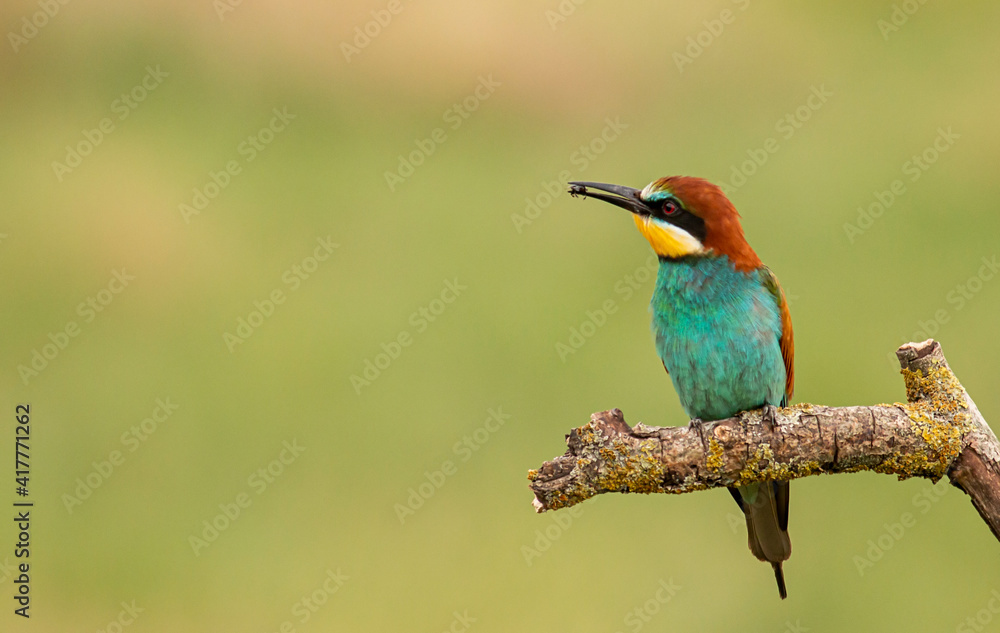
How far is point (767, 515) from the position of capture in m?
2.07

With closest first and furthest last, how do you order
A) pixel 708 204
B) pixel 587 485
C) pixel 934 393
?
pixel 587 485 → pixel 934 393 → pixel 708 204

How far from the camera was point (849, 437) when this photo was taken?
5.35 ft

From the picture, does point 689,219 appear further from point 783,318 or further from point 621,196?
point 783,318

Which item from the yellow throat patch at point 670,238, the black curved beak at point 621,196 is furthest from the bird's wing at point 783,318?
the black curved beak at point 621,196

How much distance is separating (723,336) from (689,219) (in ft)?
0.88

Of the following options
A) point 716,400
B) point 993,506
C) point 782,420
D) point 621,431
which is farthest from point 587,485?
point 993,506

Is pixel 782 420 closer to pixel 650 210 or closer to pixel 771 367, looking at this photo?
pixel 771 367

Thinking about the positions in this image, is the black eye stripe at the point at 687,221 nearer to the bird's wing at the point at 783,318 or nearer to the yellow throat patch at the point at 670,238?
the yellow throat patch at the point at 670,238

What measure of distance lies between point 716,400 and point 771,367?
139mm

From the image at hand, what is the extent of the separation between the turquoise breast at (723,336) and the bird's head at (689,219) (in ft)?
0.09

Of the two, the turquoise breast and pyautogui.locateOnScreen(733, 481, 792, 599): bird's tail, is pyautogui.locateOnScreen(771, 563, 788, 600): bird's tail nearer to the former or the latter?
pyautogui.locateOnScreen(733, 481, 792, 599): bird's tail

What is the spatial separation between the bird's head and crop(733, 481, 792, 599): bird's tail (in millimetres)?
507

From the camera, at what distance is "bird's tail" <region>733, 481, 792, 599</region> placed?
6.77 feet

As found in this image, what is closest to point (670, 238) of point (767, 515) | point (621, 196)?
point (621, 196)
